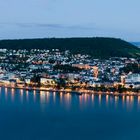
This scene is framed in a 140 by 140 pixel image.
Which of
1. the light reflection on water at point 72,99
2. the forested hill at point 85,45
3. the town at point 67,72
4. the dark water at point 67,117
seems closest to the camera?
the dark water at point 67,117

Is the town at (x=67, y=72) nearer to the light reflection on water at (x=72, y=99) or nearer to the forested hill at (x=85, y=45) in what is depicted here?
the forested hill at (x=85, y=45)

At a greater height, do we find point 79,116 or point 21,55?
point 21,55

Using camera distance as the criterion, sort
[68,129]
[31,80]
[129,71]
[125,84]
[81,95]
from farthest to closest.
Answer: [129,71]
[31,80]
[125,84]
[81,95]
[68,129]

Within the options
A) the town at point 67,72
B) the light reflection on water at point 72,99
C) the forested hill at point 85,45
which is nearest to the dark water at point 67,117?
the light reflection on water at point 72,99

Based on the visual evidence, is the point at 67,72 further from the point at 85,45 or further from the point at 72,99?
the point at 85,45

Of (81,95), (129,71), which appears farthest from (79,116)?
(129,71)

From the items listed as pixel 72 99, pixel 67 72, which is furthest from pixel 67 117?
pixel 67 72

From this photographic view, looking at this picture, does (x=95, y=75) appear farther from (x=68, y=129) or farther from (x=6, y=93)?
(x=68, y=129)
